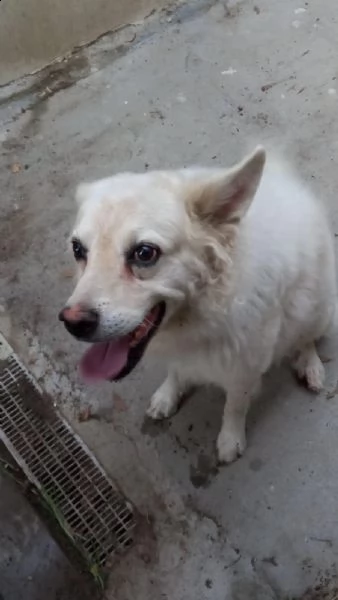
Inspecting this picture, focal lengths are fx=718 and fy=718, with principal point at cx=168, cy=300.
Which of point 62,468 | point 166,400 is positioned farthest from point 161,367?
point 62,468

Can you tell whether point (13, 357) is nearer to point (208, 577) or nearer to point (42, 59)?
point (208, 577)

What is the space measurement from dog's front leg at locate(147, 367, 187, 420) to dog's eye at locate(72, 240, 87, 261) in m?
0.84

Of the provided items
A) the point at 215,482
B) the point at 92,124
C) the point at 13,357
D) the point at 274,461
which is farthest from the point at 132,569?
the point at 92,124

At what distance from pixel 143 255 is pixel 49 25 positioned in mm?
2395

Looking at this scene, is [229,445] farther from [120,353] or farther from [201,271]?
[201,271]

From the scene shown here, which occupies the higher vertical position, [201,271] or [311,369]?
[201,271]

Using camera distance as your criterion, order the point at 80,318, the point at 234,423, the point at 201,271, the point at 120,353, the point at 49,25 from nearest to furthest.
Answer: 1. the point at 80,318
2. the point at 201,271
3. the point at 120,353
4. the point at 234,423
5. the point at 49,25

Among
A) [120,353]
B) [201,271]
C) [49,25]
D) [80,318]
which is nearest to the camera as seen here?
[80,318]

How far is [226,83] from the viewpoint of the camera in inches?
137

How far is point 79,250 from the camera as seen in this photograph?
6.11ft

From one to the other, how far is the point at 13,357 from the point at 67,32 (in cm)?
185

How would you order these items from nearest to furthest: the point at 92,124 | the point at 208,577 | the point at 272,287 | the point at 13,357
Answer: the point at 272,287 < the point at 208,577 < the point at 13,357 < the point at 92,124

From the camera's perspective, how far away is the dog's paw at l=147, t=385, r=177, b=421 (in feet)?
8.55

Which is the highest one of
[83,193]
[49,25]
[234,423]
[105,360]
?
[49,25]
